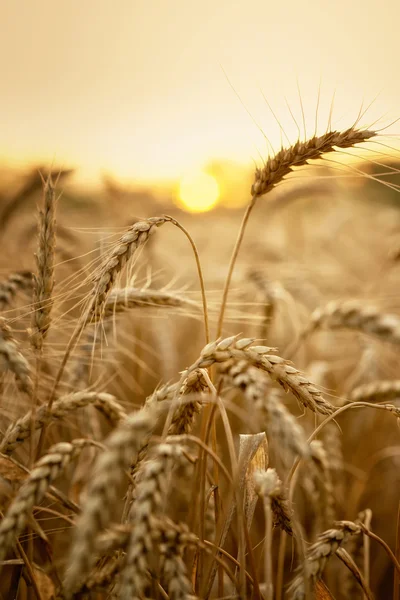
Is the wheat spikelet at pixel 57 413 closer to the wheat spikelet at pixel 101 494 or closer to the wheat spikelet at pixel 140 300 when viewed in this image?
the wheat spikelet at pixel 140 300

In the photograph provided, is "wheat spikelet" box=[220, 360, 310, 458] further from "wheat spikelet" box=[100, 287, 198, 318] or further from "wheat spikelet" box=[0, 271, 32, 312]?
"wheat spikelet" box=[0, 271, 32, 312]

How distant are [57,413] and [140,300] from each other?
0.44 meters

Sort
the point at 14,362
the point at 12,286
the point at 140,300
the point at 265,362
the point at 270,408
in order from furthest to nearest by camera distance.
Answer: the point at 12,286 → the point at 140,300 → the point at 14,362 → the point at 265,362 → the point at 270,408

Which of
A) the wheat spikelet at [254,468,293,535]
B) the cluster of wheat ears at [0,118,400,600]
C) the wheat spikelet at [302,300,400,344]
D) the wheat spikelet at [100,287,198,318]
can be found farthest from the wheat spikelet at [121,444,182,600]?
the wheat spikelet at [302,300,400,344]

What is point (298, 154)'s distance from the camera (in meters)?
1.63

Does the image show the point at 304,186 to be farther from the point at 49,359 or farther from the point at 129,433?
the point at 129,433

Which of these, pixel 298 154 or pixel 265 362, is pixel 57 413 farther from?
pixel 298 154

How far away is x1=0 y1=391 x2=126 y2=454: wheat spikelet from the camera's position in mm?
1476

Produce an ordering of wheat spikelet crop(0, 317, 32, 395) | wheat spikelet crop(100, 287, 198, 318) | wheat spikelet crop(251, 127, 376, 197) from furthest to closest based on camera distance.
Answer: wheat spikelet crop(100, 287, 198, 318) < wheat spikelet crop(251, 127, 376, 197) < wheat spikelet crop(0, 317, 32, 395)

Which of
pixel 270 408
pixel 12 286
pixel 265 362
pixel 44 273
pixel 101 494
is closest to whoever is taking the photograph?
pixel 101 494

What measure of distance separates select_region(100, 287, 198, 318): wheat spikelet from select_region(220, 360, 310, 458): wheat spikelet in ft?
2.20

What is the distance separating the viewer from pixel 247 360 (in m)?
1.19

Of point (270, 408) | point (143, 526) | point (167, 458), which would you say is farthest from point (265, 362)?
point (143, 526)

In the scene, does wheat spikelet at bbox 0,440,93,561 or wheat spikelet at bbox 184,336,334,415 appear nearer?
wheat spikelet at bbox 0,440,93,561
